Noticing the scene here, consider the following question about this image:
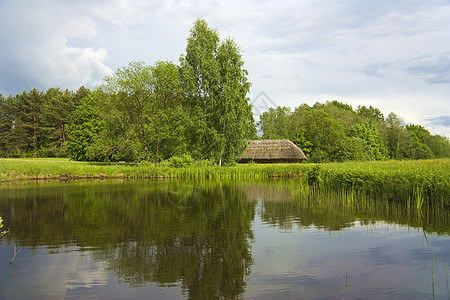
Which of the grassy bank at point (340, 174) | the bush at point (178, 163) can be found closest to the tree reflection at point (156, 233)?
the grassy bank at point (340, 174)

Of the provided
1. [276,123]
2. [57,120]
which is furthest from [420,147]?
[57,120]

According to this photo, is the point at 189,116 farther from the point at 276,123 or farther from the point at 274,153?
the point at 276,123

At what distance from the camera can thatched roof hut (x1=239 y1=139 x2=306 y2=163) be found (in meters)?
38.7

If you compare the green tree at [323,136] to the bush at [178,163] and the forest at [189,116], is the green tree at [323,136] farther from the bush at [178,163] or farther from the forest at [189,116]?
the bush at [178,163]

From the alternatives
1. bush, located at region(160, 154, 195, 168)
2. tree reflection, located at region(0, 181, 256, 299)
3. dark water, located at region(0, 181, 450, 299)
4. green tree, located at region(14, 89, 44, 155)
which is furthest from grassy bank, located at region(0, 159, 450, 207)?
green tree, located at region(14, 89, 44, 155)

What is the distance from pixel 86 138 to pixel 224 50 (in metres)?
26.8

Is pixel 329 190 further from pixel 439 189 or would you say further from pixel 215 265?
pixel 215 265

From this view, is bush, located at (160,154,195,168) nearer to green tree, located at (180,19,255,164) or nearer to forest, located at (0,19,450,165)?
forest, located at (0,19,450,165)

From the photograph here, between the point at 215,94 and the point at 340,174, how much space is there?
71.8 feet

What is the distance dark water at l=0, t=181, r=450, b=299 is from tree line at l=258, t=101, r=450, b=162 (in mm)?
31672

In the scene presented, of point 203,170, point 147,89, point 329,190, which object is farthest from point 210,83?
point 329,190

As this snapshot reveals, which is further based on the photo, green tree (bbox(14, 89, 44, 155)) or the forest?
green tree (bbox(14, 89, 44, 155))

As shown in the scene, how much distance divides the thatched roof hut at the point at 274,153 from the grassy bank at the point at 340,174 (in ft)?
35.2

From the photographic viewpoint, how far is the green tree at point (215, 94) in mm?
33094
